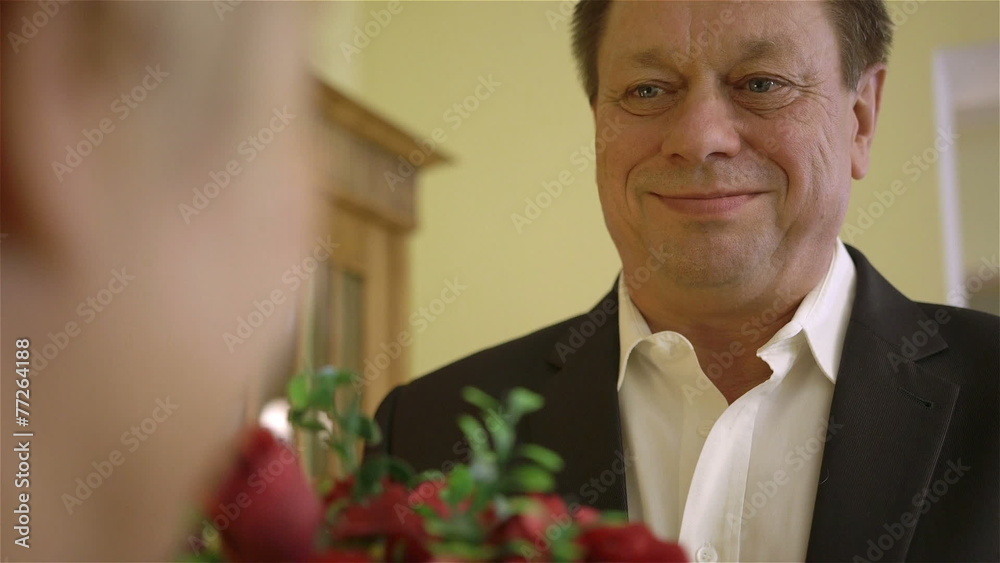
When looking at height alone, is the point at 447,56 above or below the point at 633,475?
above

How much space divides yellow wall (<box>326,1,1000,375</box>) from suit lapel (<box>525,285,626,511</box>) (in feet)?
6.28

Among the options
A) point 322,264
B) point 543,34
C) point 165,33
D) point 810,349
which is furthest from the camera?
point 543,34

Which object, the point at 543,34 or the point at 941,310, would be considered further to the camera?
the point at 543,34

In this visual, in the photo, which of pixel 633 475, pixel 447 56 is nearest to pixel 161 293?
pixel 633 475

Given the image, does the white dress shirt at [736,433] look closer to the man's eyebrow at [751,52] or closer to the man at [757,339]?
the man at [757,339]

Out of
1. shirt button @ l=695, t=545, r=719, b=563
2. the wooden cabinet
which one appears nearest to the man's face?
shirt button @ l=695, t=545, r=719, b=563

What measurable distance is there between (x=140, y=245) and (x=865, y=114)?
4.28 ft

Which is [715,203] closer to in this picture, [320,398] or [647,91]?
[647,91]

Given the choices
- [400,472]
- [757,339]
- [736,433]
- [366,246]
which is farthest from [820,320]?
[366,246]

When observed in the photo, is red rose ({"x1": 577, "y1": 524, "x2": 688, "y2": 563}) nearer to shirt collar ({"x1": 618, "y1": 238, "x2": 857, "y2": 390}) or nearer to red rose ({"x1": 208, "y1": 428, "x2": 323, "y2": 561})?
red rose ({"x1": 208, "y1": 428, "x2": 323, "y2": 561})

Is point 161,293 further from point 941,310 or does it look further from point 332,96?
point 332,96

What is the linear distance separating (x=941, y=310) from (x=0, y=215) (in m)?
1.29

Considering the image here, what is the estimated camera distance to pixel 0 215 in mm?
414

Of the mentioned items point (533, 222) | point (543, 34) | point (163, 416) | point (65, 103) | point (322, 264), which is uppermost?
point (543, 34)
